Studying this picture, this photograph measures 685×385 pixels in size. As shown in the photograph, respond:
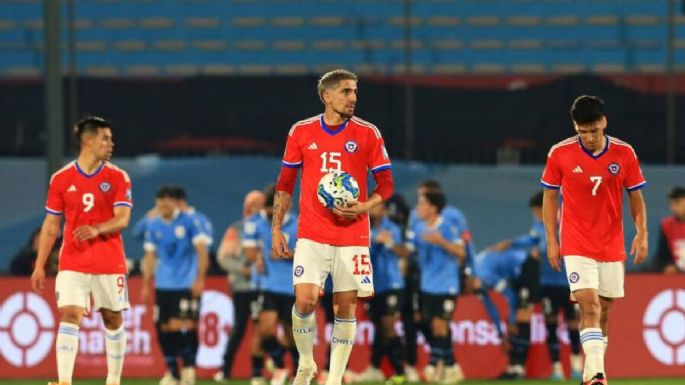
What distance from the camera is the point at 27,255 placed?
16531mm

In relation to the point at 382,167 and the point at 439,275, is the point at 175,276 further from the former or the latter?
the point at 382,167

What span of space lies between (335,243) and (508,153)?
9.67 metres

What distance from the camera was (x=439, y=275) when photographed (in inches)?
604

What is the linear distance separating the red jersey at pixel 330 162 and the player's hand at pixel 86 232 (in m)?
1.87

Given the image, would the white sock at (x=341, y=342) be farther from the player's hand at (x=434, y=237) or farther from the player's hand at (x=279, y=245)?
the player's hand at (x=434, y=237)

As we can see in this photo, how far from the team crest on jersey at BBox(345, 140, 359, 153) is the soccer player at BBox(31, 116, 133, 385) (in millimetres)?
2164

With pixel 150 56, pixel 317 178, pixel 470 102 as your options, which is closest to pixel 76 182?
pixel 317 178

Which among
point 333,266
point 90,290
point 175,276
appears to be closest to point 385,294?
point 175,276

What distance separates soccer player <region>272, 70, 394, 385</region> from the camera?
34.2 ft

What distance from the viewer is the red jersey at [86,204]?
38.4 feet

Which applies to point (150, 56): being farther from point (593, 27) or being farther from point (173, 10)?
point (593, 27)

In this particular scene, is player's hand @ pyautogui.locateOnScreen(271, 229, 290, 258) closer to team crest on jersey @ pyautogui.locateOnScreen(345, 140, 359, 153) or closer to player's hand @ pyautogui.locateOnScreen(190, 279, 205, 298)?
team crest on jersey @ pyautogui.locateOnScreen(345, 140, 359, 153)

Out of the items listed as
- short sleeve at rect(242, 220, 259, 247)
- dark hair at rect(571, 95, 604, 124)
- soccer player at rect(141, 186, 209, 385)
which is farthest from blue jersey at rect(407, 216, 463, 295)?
dark hair at rect(571, 95, 604, 124)

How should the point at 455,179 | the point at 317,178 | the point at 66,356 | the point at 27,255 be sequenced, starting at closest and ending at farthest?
the point at 317,178, the point at 66,356, the point at 27,255, the point at 455,179
